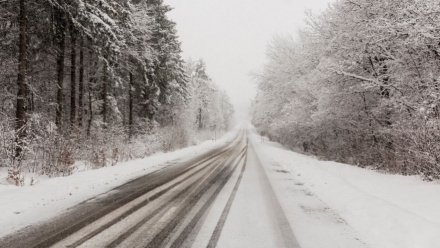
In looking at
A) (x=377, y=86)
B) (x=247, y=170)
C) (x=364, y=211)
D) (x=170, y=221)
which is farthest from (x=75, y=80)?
(x=364, y=211)

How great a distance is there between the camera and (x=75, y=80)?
66.9 ft

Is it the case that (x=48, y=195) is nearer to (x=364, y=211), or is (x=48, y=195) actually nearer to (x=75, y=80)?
(x=364, y=211)

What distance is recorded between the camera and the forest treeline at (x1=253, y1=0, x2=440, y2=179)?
9.35m

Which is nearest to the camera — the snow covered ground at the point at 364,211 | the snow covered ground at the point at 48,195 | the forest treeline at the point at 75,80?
the snow covered ground at the point at 364,211

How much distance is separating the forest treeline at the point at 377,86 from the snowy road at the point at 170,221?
16.7 feet

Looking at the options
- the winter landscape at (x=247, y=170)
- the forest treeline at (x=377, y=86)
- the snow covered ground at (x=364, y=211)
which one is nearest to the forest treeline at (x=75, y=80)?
the winter landscape at (x=247, y=170)

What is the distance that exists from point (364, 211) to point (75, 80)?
18312mm

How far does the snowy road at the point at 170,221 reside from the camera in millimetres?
4902

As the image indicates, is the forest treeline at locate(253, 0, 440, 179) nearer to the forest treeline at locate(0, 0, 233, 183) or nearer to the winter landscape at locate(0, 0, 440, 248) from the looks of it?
the winter landscape at locate(0, 0, 440, 248)

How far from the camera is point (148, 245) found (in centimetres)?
470

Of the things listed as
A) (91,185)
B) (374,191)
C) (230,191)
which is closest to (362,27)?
(374,191)

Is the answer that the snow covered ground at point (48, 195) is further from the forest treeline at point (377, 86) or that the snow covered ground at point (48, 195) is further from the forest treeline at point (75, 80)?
the forest treeline at point (377, 86)

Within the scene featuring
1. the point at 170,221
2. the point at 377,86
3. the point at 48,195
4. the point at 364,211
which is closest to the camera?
the point at 170,221

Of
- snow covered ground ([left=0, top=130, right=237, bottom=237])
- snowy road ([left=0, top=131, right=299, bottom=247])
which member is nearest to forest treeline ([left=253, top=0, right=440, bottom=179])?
snowy road ([left=0, top=131, right=299, bottom=247])
